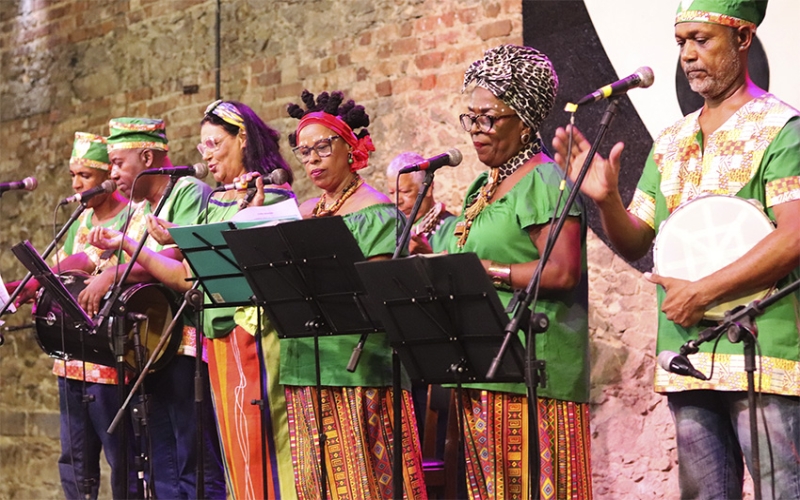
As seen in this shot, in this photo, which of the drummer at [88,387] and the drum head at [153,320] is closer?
the drum head at [153,320]

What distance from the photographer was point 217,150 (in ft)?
15.9

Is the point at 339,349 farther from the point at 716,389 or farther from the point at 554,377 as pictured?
the point at 716,389

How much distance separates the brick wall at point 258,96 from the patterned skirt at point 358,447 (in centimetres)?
159

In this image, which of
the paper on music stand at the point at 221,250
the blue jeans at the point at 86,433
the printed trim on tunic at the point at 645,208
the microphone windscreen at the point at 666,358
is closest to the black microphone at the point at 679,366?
the microphone windscreen at the point at 666,358

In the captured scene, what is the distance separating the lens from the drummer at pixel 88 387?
527 centimetres

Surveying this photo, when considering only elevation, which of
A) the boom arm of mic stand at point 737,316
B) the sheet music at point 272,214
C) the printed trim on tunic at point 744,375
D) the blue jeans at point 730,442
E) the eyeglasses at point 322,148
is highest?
the eyeglasses at point 322,148

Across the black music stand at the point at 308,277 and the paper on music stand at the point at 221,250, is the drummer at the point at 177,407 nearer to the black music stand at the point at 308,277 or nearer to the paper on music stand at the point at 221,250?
the paper on music stand at the point at 221,250

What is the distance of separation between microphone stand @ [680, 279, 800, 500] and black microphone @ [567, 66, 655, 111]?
0.68m

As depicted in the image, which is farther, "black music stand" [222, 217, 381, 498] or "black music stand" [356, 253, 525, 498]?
"black music stand" [222, 217, 381, 498]

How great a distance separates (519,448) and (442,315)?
520mm

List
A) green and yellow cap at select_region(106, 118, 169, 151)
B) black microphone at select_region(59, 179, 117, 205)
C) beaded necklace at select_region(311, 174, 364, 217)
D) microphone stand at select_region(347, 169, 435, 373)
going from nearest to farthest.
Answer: microphone stand at select_region(347, 169, 435, 373) < beaded necklace at select_region(311, 174, 364, 217) < black microphone at select_region(59, 179, 117, 205) < green and yellow cap at select_region(106, 118, 169, 151)

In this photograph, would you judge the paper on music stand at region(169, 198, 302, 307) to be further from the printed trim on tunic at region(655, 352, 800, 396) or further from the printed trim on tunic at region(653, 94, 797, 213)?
the printed trim on tunic at region(655, 352, 800, 396)

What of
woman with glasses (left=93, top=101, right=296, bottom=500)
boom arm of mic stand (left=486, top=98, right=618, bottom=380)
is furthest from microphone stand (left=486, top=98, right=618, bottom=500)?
woman with glasses (left=93, top=101, right=296, bottom=500)

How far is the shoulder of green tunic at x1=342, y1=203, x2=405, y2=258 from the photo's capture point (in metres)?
4.01
